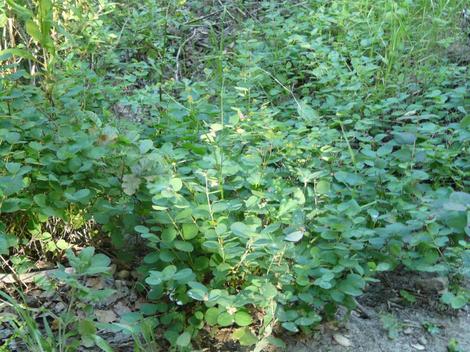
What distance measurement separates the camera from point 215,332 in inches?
96.0

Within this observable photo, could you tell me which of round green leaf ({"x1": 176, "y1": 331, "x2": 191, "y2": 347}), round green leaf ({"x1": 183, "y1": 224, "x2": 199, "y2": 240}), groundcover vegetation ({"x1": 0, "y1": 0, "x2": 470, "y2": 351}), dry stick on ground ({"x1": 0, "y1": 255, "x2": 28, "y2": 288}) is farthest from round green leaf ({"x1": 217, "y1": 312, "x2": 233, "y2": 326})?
dry stick on ground ({"x1": 0, "y1": 255, "x2": 28, "y2": 288})

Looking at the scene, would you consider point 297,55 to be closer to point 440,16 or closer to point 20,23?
point 440,16

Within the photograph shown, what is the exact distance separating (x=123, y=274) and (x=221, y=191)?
22.5 inches

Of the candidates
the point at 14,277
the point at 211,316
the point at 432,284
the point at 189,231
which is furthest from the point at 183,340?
the point at 432,284

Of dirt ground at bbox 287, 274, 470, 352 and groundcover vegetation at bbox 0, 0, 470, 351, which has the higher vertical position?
groundcover vegetation at bbox 0, 0, 470, 351

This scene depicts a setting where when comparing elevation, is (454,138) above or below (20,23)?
below

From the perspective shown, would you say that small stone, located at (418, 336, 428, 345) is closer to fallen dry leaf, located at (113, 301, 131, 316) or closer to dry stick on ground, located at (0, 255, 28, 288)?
fallen dry leaf, located at (113, 301, 131, 316)

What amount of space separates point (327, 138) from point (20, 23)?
1.84 metres

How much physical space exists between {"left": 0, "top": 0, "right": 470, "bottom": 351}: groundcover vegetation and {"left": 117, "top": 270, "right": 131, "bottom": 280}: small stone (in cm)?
4

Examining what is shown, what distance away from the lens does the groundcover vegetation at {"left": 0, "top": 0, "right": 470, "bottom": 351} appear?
2301mm

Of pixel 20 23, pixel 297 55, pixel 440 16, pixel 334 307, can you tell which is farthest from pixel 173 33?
pixel 334 307

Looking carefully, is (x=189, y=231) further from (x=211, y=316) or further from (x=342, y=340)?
(x=342, y=340)

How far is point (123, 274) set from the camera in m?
2.76

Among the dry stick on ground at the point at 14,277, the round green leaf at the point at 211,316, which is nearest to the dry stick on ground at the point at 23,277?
the dry stick on ground at the point at 14,277
